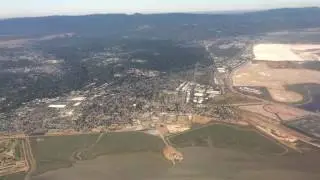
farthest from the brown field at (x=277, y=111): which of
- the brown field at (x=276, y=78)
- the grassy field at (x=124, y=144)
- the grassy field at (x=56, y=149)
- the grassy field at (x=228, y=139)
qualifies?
the grassy field at (x=56, y=149)

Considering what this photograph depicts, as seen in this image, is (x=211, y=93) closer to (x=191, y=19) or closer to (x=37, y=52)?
(x=37, y=52)

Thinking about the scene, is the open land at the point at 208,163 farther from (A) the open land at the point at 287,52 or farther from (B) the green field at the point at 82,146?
(A) the open land at the point at 287,52

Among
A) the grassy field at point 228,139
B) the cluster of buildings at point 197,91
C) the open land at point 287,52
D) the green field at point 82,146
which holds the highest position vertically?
the open land at point 287,52

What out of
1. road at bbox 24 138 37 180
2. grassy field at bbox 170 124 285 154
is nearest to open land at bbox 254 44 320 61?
grassy field at bbox 170 124 285 154

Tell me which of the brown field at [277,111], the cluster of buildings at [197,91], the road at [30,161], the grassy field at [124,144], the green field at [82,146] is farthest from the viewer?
the cluster of buildings at [197,91]

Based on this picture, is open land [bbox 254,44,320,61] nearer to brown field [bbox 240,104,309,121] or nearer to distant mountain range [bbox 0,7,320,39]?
distant mountain range [bbox 0,7,320,39]

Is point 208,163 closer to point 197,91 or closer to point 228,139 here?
point 228,139

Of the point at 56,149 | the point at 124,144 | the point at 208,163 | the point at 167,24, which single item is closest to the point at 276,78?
the point at 124,144
